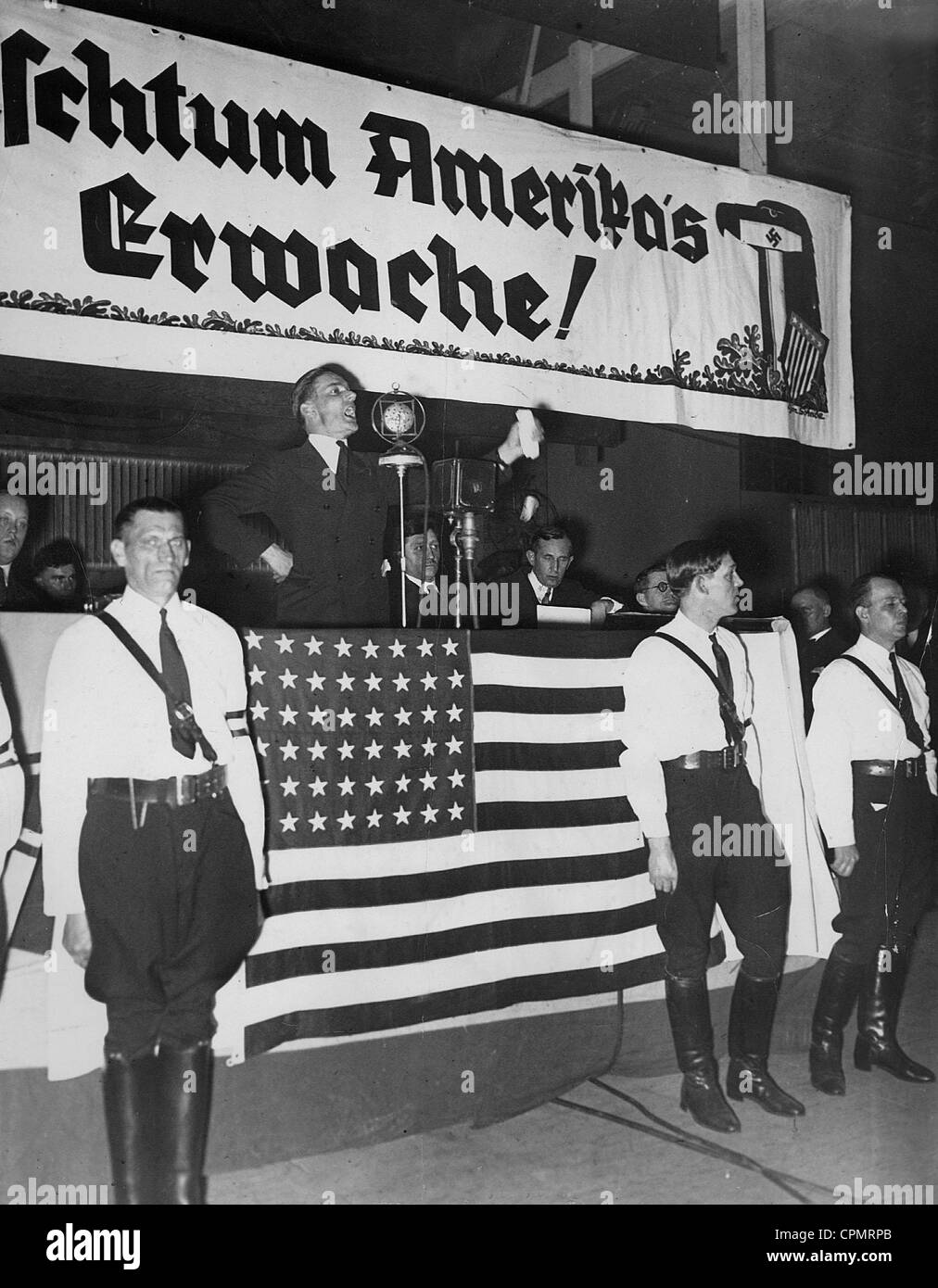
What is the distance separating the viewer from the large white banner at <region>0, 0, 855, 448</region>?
321 centimetres

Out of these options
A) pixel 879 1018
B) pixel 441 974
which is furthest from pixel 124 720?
pixel 879 1018

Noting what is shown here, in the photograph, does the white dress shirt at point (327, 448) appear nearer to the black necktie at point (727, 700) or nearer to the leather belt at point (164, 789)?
the leather belt at point (164, 789)

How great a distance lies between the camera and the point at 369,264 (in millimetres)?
3648

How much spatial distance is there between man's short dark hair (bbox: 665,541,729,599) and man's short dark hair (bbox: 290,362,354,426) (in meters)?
1.27

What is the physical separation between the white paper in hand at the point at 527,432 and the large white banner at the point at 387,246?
5 cm

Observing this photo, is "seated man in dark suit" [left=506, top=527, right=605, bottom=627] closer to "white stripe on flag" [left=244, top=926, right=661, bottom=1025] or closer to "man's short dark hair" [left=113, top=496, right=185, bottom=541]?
"white stripe on flag" [left=244, top=926, right=661, bottom=1025]

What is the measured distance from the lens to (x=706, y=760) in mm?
3744

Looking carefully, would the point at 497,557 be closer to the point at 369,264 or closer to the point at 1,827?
the point at 369,264

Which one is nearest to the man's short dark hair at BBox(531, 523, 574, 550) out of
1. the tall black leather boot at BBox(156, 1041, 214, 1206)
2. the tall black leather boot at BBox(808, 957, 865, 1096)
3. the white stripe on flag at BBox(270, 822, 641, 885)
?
the white stripe on flag at BBox(270, 822, 641, 885)

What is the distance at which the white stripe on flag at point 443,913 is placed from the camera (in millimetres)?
3205

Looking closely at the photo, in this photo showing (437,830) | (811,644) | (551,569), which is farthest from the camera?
(551,569)

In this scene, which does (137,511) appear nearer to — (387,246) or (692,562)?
(387,246)

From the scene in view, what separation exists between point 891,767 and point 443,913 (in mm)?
1732

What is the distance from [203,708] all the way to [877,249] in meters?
5.22
